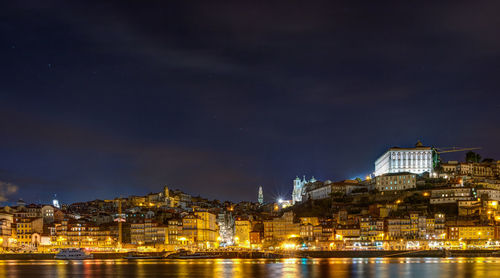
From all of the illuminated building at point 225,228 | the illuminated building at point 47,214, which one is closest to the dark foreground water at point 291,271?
the illuminated building at point 47,214

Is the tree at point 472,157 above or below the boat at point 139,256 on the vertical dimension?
above

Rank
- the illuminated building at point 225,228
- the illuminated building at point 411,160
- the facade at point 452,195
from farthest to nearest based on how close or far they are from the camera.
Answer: the illuminated building at point 225,228 < the illuminated building at point 411,160 < the facade at point 452,195

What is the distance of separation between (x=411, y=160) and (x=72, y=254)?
1957 inches

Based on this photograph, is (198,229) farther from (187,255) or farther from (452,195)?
(452,195)

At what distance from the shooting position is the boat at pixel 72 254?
255ft

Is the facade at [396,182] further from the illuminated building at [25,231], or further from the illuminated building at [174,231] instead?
the illuminated building at [25,231]

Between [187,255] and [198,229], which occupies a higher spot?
[198,229]

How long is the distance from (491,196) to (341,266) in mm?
39092

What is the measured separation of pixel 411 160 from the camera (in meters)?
103

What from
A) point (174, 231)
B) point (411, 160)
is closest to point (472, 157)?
point (411, 160)

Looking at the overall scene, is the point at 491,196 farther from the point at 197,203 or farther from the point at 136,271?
the point at 197,203

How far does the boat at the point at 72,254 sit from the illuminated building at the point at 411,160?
45667mm

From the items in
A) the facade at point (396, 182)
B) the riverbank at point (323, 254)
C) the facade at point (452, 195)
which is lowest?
the riverbank at point (323, 254)

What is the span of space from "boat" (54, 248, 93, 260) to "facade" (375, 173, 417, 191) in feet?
134
